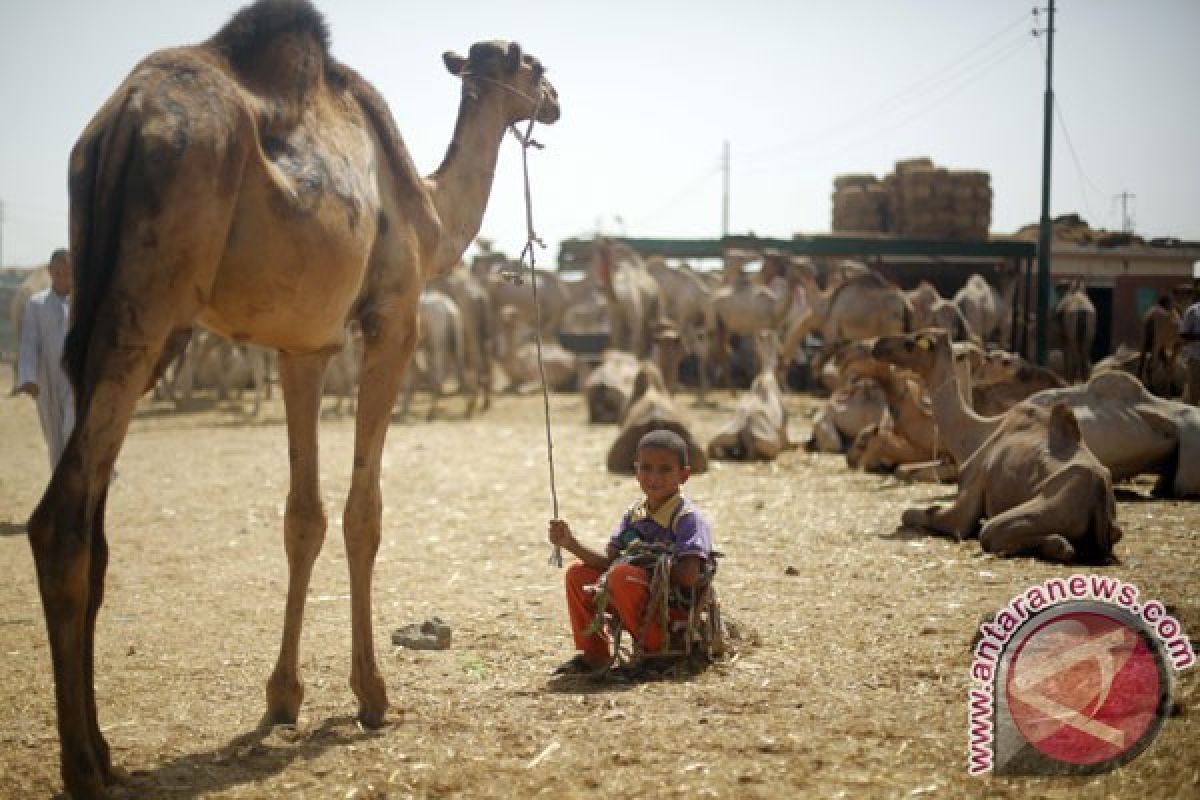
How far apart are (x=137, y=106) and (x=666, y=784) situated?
293 centimetres

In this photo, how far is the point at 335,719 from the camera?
5.11 meters

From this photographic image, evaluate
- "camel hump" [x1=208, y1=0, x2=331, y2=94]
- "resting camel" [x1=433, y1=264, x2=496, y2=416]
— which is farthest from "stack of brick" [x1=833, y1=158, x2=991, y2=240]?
"camel hump" [x1=208, y1=0, x2=331, y2=94]

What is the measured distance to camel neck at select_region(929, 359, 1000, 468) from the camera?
10195 mm

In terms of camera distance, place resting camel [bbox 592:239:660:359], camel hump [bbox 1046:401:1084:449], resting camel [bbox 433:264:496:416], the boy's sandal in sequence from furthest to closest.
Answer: resting camel [bbox 592:239:660:359], resting camel [bbox 433:264:496:416], camel hump [bbox 1046:401:1084:449], the boy's sandal

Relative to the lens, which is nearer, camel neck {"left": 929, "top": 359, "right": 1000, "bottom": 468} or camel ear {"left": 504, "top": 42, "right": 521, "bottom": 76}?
camel ear {"left": 504, "top": 42, "right": 521, "bottom": 76}

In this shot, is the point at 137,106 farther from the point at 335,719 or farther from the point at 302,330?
the point at 335,719

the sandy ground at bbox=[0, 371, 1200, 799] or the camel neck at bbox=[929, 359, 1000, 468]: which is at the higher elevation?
the camel neck at bbox=[929, 359, 1000, 468]

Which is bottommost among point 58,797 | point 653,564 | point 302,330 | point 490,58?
point 58,797

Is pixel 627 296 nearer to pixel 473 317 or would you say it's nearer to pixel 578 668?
pixel 473 317

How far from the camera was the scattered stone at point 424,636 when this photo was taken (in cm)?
629

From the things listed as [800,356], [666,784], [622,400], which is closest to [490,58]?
[666,784]

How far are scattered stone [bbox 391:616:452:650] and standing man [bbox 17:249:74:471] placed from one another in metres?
5.12

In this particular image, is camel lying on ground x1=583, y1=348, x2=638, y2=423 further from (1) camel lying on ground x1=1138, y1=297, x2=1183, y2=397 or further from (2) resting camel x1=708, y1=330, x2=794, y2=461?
(1) camel lying on ground x1=1138, y1=297, x2=1183, y2=397

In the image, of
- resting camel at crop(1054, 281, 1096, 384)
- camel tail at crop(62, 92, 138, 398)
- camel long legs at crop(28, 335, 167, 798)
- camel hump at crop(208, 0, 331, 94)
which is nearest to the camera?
camel long legs at crop(28, 335, 167, 798)
